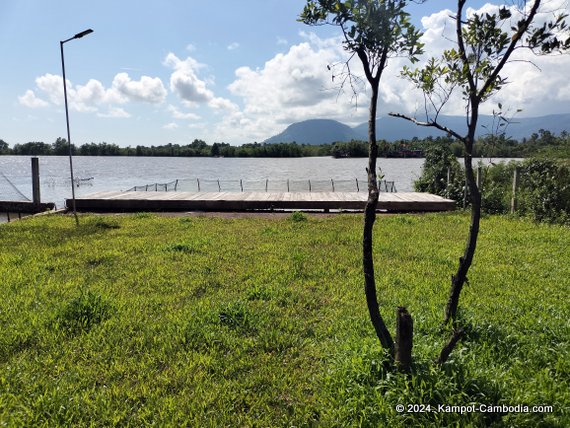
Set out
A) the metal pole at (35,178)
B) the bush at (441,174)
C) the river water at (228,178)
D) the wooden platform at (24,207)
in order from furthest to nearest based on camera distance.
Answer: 1. the river water at (228,178)
2. the wooden platform at (24,207)
3. the bush at (441,174)
4. the metal pole at (35,178)

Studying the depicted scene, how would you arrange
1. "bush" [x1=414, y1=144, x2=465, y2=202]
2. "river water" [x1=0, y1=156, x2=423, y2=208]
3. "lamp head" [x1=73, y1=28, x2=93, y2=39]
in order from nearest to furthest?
"lamp head" [x1=73, y1=28, x2=93, y2=39], "bush" [x1=414, y1=144, x2=465, y2=202], "river water" [x1=0, y1=156, x2=423, y2=208]

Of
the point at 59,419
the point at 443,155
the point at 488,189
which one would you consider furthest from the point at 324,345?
the point at 443,155

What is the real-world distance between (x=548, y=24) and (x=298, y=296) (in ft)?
12.3

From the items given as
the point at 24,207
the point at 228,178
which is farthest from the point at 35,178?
the point at 228,178

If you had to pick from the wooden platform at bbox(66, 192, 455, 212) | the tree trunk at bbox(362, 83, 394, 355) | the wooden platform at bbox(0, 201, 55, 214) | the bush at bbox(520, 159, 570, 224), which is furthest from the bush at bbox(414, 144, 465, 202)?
the wooden platform at bbox(0, 201, 55, 214)

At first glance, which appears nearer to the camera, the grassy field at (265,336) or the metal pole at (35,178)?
the grassy field at (265,336)

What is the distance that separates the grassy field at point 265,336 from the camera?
8.63 ft

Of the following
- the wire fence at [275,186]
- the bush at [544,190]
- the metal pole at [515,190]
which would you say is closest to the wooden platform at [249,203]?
the metal pole at [515,190]

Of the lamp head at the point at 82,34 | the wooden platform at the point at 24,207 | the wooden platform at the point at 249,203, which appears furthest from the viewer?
the wooden platform at the point at 24,207

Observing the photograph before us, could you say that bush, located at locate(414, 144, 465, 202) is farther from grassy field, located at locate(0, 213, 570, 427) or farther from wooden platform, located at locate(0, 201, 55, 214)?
wooden platform, located at locate(0, 201, 55, 214)

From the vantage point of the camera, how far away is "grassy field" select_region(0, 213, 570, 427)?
8.63 ft

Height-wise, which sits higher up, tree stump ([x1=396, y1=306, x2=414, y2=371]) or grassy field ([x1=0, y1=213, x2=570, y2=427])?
tree stump ([x1=396, y1=306, x2=414, y2=371])

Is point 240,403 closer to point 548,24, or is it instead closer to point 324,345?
point 324,345

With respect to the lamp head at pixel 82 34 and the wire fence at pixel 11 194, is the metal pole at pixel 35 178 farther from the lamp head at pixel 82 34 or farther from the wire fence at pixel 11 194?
the lamp head at pixel 82 34
